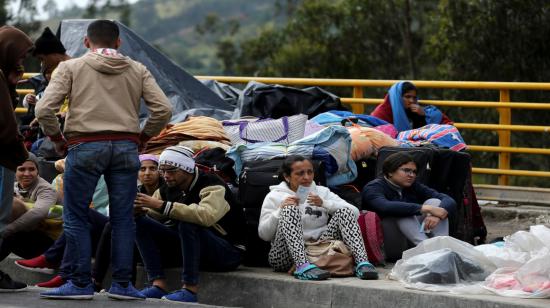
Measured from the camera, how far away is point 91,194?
335 inches

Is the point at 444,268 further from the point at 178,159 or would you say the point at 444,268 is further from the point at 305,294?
the point at 178,159

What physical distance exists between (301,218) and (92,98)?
180cm

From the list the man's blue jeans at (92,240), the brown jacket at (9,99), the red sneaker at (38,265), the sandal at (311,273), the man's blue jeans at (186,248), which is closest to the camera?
the brown jacket at (9,99)

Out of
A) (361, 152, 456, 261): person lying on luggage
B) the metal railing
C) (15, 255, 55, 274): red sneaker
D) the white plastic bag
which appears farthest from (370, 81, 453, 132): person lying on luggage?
the white plastic bag

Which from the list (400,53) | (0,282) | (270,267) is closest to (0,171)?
(0,282)

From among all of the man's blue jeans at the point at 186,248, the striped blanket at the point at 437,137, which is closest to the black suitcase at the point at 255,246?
the man's blue jeans at the point at 186,248

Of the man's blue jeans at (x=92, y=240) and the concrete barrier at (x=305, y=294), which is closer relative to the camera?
the concrete barrier at (x=305, y=294)

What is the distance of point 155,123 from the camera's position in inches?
340

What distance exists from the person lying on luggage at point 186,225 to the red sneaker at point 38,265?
1.09 m

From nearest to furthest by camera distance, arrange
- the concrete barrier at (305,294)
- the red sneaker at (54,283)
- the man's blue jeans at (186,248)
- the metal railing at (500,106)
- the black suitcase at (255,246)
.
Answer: the concrete barrier at (305,294)
the man's blue jeans at (186,248)
the red sneaker at (54,283)
the black suitcase at (255,246)
the metal railing at (500,106)

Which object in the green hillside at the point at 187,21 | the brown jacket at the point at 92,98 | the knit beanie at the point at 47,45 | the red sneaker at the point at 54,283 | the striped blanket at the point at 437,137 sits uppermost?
the knit beanie at the point at 47,45

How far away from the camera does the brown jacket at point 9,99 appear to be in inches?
328

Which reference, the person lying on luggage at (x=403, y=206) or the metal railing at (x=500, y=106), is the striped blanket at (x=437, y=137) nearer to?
the person lying on luggage at (x=403, y=206)

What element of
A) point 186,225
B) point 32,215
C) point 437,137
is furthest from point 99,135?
point 437,137
